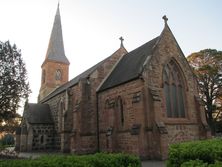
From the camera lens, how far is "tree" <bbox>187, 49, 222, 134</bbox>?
37.2 m

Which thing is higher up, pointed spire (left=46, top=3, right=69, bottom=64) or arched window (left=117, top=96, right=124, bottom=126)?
pointed spire (left=46, top=3, right=69, bottom=64)

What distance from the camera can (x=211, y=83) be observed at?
1496 inches

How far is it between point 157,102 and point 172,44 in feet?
21.8

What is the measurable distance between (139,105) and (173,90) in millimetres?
4525

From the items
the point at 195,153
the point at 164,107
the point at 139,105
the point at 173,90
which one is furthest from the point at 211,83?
the point at 195,153

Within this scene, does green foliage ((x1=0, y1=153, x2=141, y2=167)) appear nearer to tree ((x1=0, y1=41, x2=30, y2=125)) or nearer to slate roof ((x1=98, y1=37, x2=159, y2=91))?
slate roof ((x1=98, y1=37, x2=159, y2=91))

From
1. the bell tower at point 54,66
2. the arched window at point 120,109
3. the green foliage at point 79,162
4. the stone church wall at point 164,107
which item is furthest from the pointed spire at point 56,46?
the green foliage at point 79,162

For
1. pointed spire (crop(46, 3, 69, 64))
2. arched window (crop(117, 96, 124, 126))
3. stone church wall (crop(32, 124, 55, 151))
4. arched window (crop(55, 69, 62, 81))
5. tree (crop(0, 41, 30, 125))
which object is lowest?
stone church wall (crop(32, 124, 55, 151))

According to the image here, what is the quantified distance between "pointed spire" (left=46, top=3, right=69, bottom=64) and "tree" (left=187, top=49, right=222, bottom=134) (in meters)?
26.2

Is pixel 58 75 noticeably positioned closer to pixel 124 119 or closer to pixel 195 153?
pixel 124 119

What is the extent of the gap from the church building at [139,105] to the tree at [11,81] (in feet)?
17.5

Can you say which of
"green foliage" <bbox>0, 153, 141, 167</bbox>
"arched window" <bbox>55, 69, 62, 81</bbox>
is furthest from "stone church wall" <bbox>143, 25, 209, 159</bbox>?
"arched window" <bbox>55, 69, 62, 81</bbox>

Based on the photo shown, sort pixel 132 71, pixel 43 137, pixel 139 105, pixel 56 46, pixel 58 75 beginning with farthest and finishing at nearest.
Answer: pixel 56 46
pixel 58 75
pixel 43 137
pixel 132 71
pixel 139 105

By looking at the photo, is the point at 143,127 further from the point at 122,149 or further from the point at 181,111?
the point at 181,111
